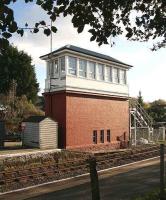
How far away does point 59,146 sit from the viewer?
3247 centimetres

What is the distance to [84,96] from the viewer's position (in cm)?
3394

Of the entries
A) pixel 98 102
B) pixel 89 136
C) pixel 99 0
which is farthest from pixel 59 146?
pixel 99 0

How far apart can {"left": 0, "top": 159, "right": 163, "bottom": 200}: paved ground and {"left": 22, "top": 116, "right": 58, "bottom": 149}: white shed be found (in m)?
8.50

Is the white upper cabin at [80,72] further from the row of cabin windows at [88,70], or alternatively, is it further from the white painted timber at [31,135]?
the white painted timber at [31,135]

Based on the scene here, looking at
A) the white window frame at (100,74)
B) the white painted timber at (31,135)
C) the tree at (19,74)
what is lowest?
the white painted timber at (31,135)

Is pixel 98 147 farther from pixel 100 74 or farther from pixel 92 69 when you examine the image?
pixel 92 69

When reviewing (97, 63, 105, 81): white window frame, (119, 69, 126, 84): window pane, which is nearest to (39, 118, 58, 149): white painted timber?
(97, 63, 105, 81): white window frame

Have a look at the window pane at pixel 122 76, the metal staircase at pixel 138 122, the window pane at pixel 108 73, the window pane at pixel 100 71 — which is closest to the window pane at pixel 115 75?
the window pane at pixel 122 76

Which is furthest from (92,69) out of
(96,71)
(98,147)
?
(98,147)

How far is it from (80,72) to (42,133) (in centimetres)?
639

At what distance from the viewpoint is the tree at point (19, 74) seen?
173 feet

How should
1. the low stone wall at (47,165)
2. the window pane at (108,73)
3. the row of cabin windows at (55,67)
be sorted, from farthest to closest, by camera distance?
the window pane at (108,73)
the row of cabin windows at (55,67)
the low stone wall at (47,165)

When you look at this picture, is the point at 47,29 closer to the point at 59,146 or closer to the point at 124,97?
the point at 59,146

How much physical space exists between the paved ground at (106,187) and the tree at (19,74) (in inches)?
1267
